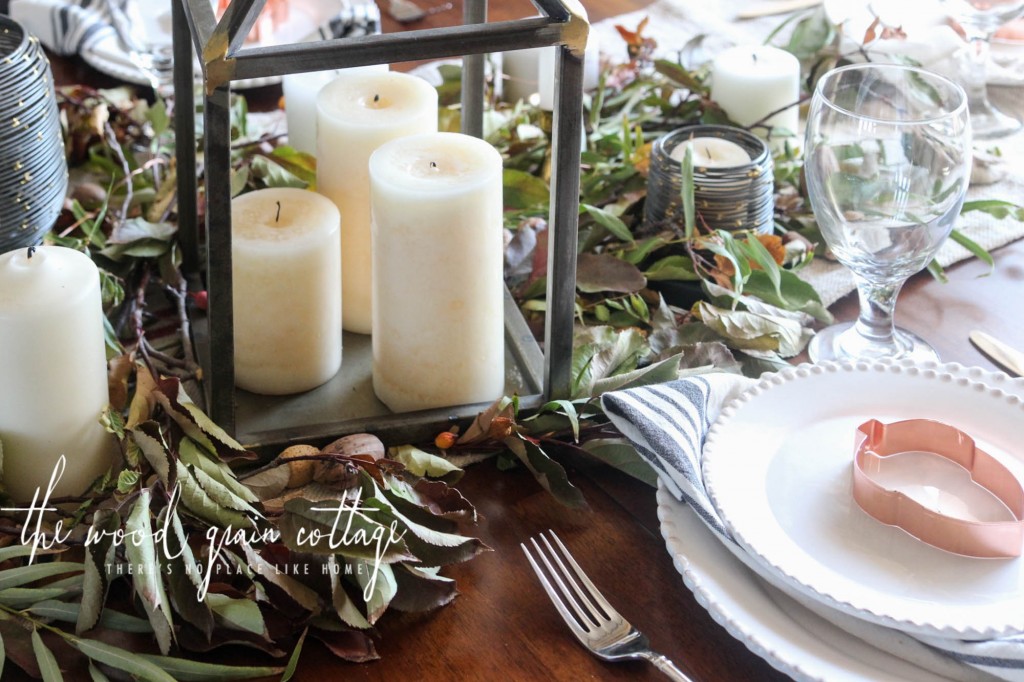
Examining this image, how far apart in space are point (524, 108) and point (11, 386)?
1.66ft

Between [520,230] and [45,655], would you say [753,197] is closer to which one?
[520,230]

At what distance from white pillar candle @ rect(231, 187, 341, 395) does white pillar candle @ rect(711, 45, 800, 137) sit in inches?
15.6

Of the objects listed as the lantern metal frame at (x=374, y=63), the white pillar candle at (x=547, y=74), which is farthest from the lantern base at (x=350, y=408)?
the white pillar candle at (x=547, y=74)

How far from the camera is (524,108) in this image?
92cm

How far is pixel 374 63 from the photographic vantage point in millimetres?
512

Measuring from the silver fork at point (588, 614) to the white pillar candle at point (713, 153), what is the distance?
0.31m

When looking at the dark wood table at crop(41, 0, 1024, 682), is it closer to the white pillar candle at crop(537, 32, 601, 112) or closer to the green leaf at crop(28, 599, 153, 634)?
the green leaf at crop(28, 599, 153, 634)

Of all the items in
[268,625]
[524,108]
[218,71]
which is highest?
[218,71]

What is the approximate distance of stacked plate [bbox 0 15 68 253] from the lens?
0.65 metres

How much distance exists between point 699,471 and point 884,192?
0.24 meters

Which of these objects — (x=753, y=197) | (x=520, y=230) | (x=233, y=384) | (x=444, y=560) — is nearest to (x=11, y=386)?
(x=233, y=384)

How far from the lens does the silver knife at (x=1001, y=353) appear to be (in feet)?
2.22

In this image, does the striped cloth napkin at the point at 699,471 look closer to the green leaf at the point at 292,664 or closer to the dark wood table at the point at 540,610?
the dark wood table at the point at 540,610

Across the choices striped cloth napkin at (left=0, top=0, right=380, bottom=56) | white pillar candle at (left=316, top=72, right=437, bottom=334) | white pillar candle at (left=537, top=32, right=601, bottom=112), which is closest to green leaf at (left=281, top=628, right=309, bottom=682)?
white pillar candle at (left=316, top=72, right=437, bottom=334)
